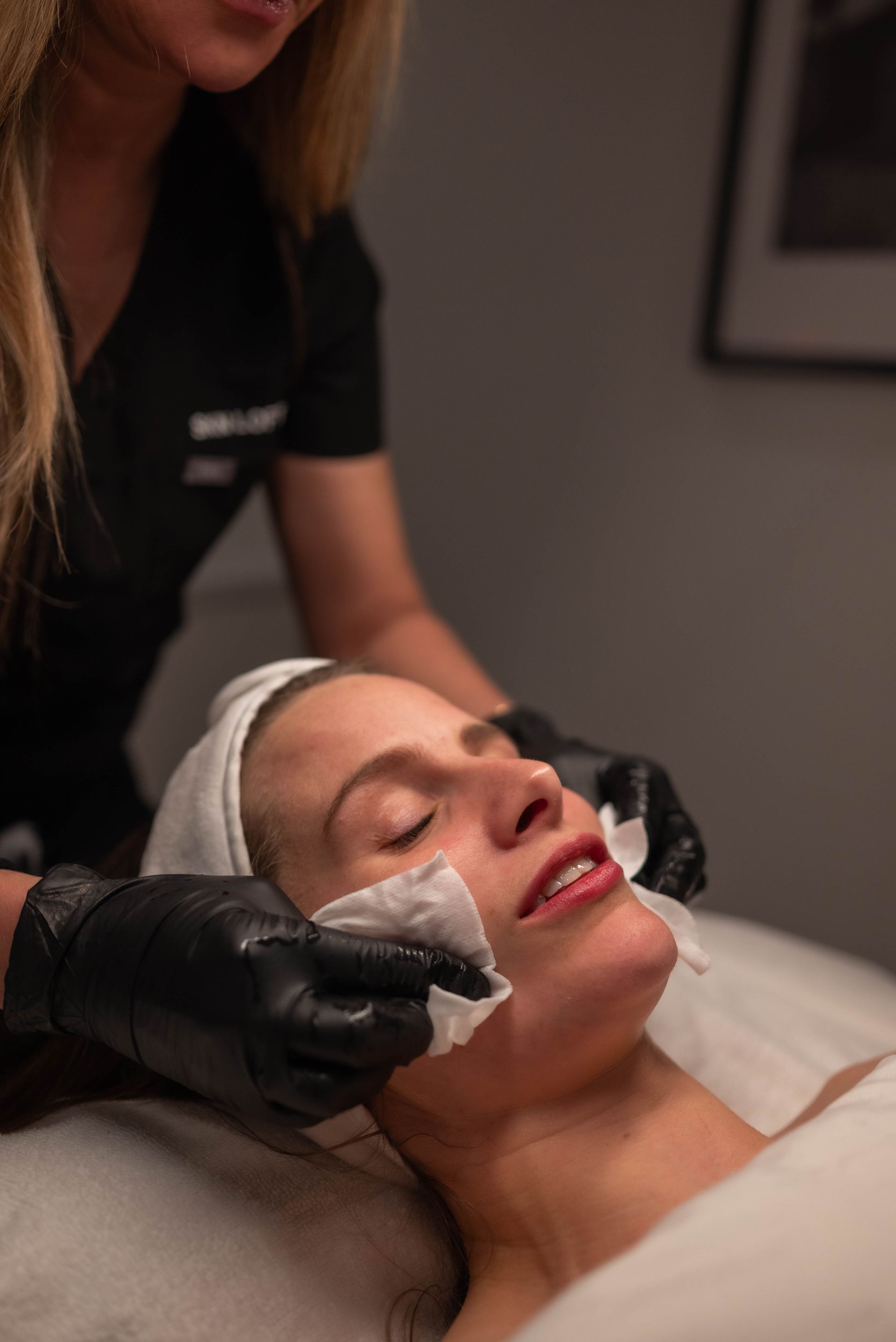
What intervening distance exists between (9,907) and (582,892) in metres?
0.46

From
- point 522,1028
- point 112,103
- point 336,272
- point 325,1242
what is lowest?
point 325,1242

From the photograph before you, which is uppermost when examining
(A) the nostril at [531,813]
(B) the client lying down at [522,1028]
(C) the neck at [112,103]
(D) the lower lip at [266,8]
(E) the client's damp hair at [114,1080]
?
(D) the lower lip at [266,8]

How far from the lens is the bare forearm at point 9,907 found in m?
0.85

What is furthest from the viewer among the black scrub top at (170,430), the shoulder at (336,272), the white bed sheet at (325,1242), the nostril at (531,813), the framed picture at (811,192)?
the framed picture at (811,192)

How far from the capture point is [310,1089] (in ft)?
2.40

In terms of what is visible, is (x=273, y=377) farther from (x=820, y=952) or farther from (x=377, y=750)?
(x=820, y=952)

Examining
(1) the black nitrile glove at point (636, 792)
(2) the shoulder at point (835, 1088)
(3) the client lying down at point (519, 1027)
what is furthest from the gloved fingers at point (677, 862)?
(2) the shoulder at point (835, 1088)

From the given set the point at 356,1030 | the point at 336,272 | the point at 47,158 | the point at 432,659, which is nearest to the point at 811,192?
the point at 336,272

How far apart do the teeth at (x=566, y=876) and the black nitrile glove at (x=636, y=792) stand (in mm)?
153

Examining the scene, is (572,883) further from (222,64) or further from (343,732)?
(222,64)

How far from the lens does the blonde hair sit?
0.98m

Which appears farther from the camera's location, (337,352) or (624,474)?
(624,474)

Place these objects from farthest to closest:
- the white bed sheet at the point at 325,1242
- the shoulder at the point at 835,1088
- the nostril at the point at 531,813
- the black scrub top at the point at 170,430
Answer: the black scrub top at the point at 170,430
the shoulder at the point at 835,1088
the nostril at the point at 531,813
the white bed sheet at the point at 325,1242

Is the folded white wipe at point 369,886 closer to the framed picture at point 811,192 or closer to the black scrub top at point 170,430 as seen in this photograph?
the black scrub top at point 170,430
